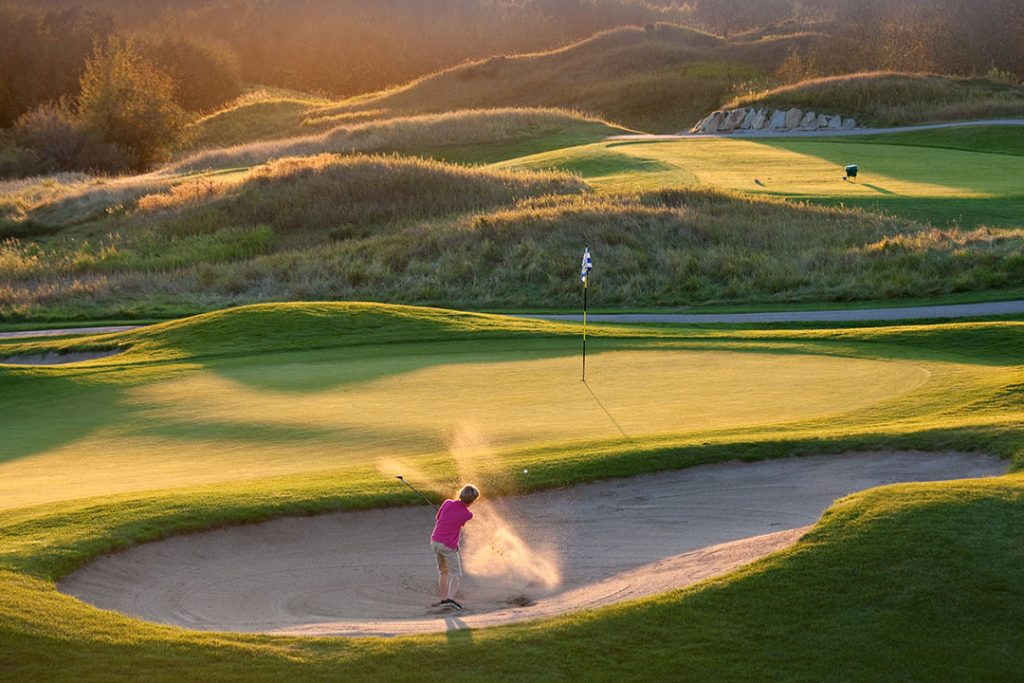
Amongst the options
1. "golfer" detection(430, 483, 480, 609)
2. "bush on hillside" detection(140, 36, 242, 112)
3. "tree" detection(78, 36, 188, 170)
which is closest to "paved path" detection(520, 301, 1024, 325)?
"golfer" detection(430, 483, 480, 609)

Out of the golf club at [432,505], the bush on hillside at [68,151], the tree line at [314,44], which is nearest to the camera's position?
the golf club at [432,505]

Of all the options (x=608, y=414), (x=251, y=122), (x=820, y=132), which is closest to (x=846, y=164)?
(x=820, y=132)

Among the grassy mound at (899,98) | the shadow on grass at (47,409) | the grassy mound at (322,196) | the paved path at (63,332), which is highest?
the grassy mound at (899,98)

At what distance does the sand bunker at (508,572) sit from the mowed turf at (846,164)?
31114mm

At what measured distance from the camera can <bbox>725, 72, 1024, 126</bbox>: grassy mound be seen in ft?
210

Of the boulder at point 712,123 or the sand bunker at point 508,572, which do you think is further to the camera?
the boulder at point 712,123

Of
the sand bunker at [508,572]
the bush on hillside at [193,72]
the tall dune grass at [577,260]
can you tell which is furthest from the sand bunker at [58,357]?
the bush on hillside at [193,72]

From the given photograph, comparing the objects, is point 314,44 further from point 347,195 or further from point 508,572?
point 508,572

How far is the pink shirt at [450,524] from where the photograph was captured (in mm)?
10680

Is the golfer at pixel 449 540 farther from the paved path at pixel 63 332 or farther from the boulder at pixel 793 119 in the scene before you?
the boulder at pixel 793 119

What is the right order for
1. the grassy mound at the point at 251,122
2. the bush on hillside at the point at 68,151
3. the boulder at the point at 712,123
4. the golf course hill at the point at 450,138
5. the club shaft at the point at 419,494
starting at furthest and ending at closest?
the grassy mound at the point at 251,122 → the bush on hillside at the point at 68,151 → the boulder at the point at 712,123 → the golf course hill at the point at 450,138 → the club shaft at the point at 419,494

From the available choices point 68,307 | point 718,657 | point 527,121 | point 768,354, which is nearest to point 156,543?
point 718,657

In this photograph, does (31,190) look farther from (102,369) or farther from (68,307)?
(102,369)

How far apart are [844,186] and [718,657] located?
1657 inches
